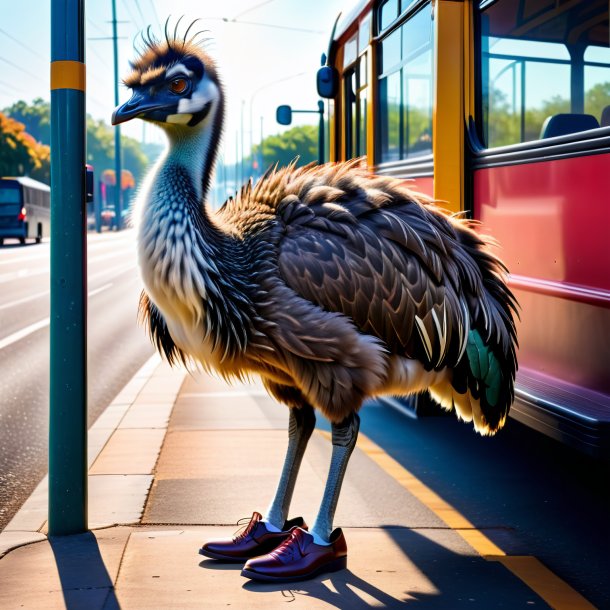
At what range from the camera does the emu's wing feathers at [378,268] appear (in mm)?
4184

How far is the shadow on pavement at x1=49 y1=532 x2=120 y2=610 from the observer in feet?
12.6

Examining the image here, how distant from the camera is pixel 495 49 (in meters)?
5.74

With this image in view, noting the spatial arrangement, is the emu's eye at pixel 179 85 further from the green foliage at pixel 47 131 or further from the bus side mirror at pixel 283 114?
the green foliage at pixel 47 131

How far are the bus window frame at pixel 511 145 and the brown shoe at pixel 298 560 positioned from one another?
6.73 feet

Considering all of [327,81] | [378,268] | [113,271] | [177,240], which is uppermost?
[327,81]

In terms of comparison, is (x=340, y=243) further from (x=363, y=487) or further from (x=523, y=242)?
A: (x=363, y=487)

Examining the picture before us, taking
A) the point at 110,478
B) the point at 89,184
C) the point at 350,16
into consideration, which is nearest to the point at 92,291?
the point at 350,16

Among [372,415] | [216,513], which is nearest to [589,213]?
[216,513]

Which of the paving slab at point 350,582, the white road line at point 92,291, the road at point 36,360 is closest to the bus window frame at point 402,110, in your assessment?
the road at point 36,360

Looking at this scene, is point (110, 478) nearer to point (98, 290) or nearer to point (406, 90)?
point (406, 90)

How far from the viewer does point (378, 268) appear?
4.24m

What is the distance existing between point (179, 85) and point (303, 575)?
2.09 m

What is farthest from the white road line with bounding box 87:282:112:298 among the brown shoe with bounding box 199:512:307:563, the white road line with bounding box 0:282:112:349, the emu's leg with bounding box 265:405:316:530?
the brown shoe with bounding box 199:512:307:563

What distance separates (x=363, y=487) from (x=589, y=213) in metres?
2.07
